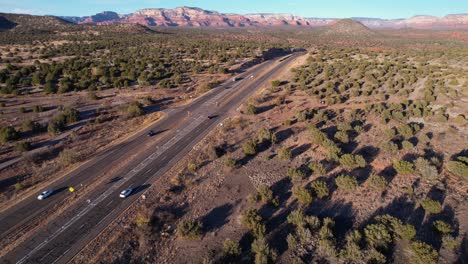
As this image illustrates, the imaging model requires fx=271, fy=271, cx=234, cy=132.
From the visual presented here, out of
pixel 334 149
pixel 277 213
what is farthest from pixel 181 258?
pixel 334 149

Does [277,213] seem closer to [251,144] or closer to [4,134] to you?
[251,144]

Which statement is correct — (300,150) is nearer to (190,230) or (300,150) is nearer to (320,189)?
(320,189)

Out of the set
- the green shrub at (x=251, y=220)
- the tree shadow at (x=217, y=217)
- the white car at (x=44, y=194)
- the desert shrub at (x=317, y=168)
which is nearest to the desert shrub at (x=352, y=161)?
the desert shrub at (x=317, y=168)

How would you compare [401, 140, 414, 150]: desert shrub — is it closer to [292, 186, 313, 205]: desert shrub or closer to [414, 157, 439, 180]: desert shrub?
[414, 157, 439, 180]: desert shrub

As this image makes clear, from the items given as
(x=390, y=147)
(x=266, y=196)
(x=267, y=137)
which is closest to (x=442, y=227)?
(x=390, y=147)

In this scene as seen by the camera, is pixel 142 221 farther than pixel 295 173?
No
